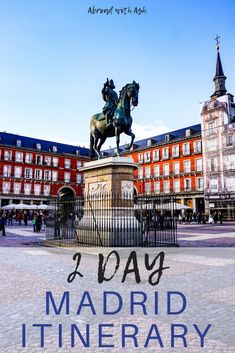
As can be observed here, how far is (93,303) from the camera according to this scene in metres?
4.38

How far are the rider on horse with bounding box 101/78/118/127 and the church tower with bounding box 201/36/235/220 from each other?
103ft

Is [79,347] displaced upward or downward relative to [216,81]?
downward

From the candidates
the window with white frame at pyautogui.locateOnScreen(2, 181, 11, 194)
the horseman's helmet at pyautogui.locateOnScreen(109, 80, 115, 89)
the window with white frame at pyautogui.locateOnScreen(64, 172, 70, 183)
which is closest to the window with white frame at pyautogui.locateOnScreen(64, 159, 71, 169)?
the window with white frame at pyautogui.locateOnScreen(64, 172, 70, 183)

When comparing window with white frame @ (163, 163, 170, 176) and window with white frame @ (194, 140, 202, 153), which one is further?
window with white frame @ (163, 163, 170, 176)

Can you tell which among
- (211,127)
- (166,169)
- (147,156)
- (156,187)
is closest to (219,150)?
(211,127)

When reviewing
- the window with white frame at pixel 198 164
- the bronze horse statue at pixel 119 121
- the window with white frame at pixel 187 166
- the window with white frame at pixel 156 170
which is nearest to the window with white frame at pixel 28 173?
the window with white frame at pixel 156 170

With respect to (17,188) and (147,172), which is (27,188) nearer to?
(17,188)

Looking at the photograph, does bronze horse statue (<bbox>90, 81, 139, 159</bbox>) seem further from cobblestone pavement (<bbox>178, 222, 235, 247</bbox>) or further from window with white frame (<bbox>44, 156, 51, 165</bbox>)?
window with white frame (<bbox>44, 156, 51, 165</bbox>)

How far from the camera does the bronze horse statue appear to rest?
Answer: 11469 millimetres

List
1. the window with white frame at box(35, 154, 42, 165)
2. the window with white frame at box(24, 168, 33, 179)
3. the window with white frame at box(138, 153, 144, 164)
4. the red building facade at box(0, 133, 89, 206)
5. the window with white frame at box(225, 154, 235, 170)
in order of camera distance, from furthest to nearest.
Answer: the window with white frame at box(138, 153, 144, 164) → the window with white frame at box(35, 154, 42, 165) → the window with white frame at box(24, 168, 33, 179) → the red building facade at box(0, 133, 89, 206) → the window with white frame at box(225, 154, 235, 170)

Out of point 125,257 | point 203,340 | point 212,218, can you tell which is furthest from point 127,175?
point 212,218

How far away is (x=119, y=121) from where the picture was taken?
1149cm

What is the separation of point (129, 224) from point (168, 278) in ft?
16.0

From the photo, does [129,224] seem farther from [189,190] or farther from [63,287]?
[189,190]
